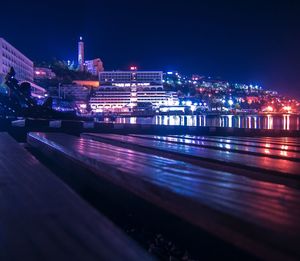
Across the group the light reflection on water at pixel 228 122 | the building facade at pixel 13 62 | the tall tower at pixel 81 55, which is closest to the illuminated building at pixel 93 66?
the tall tower at pixel 81 55

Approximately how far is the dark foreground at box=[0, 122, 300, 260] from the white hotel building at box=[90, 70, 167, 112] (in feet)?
387

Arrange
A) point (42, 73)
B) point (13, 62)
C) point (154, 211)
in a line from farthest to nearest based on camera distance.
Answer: point (42, 73)
point (13, 62)
point (154, 211)

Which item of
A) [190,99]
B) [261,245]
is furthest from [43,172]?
[190,99]

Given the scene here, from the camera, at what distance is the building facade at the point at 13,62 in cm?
7019

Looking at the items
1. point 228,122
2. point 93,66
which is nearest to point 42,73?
point 93,66

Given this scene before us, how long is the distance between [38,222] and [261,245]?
52.0 inches

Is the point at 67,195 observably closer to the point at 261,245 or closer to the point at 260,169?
the point at 261,245

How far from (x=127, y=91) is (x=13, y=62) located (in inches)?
2428

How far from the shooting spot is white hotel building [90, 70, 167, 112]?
422 ft

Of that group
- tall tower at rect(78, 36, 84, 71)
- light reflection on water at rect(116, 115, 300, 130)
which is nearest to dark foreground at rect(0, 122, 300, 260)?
light reflection on water at rect(116, 115, 300, 130)

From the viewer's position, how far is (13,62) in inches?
3076

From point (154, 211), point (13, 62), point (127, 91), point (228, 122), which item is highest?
point (13, 62)

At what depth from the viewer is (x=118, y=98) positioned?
132250 mm

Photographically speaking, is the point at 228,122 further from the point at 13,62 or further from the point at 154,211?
the point at 154,211
